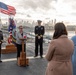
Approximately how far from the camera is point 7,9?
8.62 metres

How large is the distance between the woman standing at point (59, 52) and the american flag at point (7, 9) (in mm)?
5951

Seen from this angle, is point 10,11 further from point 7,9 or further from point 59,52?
point 59,52

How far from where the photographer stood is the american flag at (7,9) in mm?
8416

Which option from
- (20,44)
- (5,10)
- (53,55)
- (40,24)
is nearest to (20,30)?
(20,44)

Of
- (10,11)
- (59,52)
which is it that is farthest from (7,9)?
(59,52)

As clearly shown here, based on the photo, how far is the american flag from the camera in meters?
8.42

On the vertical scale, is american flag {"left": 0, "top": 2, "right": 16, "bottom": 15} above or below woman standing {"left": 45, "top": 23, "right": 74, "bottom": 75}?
above

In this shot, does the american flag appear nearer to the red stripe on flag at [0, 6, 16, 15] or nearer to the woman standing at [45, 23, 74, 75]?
the red stripe on flag at [0, 6, 16, 15]

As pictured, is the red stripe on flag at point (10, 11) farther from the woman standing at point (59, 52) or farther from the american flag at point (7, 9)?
the woman standing at point (59, 52)

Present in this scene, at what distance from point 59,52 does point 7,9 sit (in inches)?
246

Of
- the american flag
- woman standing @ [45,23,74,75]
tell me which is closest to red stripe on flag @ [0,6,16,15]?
the american flag

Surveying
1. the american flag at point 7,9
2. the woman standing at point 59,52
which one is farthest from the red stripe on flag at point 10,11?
the woman standing at point 59,52

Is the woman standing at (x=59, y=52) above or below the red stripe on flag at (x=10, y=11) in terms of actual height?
below

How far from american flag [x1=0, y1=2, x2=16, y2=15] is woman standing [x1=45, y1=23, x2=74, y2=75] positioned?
5.95 m
